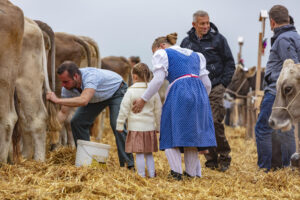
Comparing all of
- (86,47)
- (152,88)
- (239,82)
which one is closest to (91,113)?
(152,88)

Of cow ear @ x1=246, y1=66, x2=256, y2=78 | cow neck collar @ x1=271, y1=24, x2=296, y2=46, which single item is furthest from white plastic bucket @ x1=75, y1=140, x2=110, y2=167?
cow ear @ x1=246, y1=66, x2=256, y2=78

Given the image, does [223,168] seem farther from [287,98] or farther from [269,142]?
[287,98]

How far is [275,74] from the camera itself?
662 cm

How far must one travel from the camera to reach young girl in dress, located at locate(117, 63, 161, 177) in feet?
18.5

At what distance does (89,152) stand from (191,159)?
4.02 feet

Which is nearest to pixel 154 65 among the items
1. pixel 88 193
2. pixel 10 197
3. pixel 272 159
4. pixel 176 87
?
pixel 176 87

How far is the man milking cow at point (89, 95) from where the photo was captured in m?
6.26

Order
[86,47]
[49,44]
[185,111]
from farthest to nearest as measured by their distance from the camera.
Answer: [86,47], [49,44], [185,111]

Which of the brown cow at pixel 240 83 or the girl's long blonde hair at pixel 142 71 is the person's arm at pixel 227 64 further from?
the brown cow at pixel 240 83

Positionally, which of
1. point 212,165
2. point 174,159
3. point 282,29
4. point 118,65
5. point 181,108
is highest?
point 282,29

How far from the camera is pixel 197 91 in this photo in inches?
216

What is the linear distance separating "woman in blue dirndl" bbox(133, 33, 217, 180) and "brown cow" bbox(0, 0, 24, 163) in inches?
54.5

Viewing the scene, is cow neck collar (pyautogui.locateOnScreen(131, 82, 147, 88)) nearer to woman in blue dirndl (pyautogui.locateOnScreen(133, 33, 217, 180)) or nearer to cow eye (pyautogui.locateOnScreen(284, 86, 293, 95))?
woman in blue dirndl (pyautogui.locateOnScreen(133, 33, 217, 180))

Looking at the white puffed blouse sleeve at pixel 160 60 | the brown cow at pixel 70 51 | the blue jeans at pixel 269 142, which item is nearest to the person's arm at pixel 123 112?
the white puffed blouse sleeve at pixel 160 60
